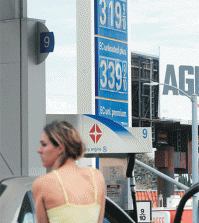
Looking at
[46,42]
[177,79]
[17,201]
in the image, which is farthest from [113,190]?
[177,79]

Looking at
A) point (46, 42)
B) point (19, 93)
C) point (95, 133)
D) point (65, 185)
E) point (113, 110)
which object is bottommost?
point (95, 133)

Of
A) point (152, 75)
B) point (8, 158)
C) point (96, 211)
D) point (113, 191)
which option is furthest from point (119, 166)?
point (152, 75)

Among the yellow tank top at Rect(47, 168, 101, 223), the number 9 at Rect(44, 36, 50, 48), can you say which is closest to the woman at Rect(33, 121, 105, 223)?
the yellow tank top at Rect(47, 168, 101, 223)

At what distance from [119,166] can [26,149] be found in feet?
19.9

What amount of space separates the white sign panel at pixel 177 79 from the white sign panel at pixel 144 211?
24.1 meters

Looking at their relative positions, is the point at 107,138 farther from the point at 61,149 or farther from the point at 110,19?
the point at 61,149

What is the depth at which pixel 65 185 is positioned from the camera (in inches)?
120

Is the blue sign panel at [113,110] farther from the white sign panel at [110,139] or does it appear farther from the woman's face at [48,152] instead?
the woman's face at [48,152]

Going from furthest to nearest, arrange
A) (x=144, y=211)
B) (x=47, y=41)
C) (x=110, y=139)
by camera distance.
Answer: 1. (x=144, y=211)
2. (x=110, y=139)
3. (x=47, y=41)

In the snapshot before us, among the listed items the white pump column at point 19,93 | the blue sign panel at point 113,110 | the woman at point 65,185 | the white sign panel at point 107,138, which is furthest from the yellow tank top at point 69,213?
the blue sign panel at point 113,110

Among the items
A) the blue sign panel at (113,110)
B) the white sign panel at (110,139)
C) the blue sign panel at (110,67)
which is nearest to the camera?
the white sign panel at (110,139)

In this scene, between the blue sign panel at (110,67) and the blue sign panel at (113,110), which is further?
the blue sign panel at (110,67)

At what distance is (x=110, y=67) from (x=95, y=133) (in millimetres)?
9627

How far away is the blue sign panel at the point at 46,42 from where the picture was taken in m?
9.85
